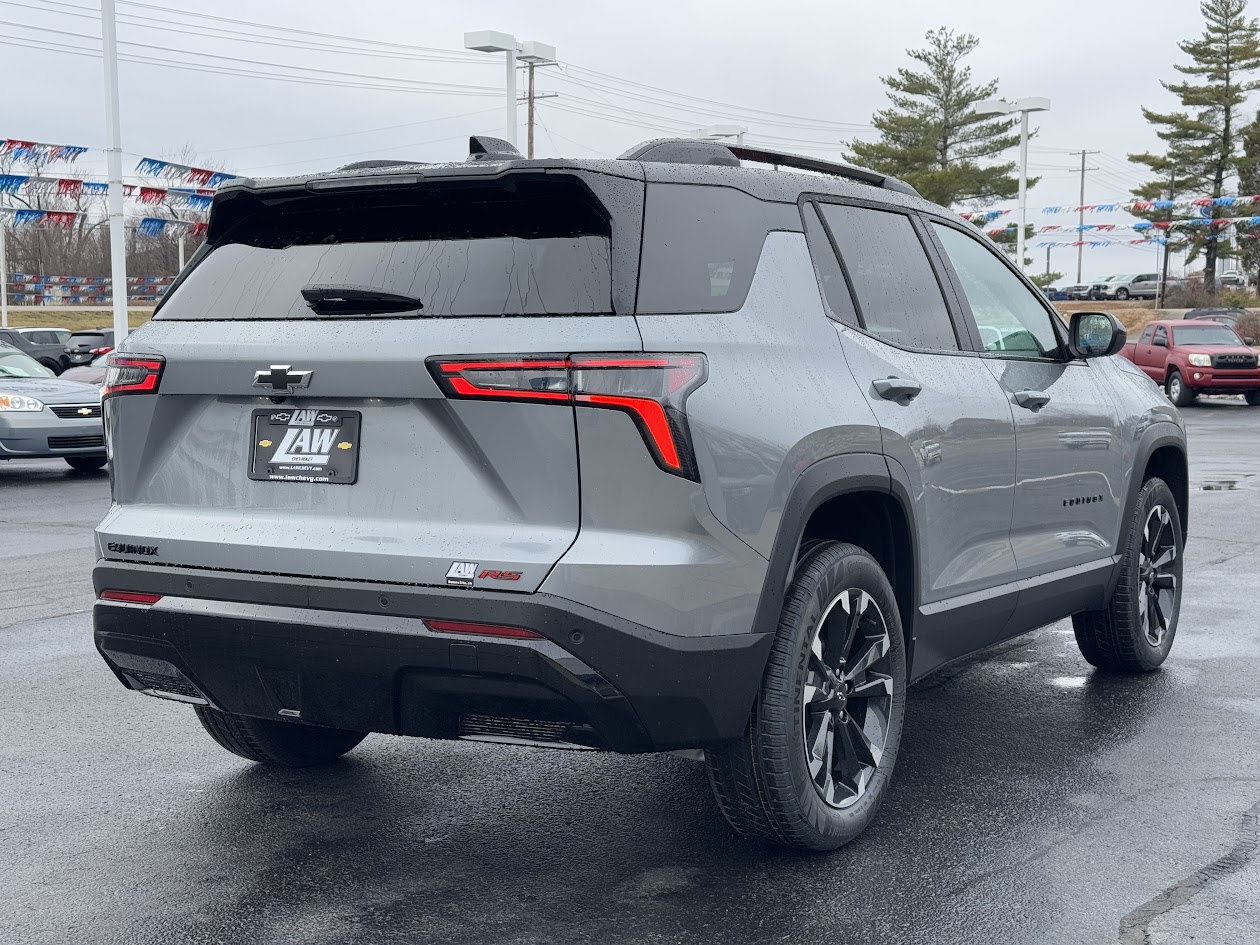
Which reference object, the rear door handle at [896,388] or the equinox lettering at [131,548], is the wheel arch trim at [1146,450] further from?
the equinox lettering at [131,548]

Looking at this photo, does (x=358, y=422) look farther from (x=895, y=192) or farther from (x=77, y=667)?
(x=77, y=667)

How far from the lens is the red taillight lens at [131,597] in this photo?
3.72 meters

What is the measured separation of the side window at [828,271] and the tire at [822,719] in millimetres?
668

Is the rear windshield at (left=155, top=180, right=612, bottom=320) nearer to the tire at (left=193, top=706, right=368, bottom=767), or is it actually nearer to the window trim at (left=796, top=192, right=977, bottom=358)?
the window trim at (left=796, top=192, right=977, bottom=358)

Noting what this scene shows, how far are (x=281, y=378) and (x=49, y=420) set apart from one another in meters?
12.2

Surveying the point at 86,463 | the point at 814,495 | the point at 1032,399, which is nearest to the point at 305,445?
the point at 814,495

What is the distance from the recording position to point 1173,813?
4.37 metres

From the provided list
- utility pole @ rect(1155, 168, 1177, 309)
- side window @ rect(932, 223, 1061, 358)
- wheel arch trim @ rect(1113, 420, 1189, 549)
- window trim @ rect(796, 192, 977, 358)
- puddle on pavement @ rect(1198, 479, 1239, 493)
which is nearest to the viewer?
window trim @ rect(796, 192, 977, 358)

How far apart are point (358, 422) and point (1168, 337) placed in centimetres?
2929

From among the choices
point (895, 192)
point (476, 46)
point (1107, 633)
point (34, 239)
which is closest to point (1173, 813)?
point (1107, 633)

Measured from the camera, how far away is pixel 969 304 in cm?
494

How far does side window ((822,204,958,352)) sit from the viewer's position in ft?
14.1

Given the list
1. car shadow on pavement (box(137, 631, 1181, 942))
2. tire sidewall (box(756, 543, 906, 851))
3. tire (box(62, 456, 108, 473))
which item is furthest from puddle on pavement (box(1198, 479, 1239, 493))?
tire (box(62, 456, 108, 473))

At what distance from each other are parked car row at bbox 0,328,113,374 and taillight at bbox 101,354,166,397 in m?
29.6
